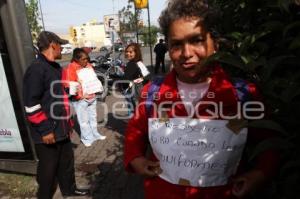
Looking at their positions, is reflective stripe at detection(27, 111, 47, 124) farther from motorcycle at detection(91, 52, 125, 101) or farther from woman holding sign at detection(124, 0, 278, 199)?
motorcycle at detection(91, 52, 125, 101)

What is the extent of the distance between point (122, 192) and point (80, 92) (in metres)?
2.88

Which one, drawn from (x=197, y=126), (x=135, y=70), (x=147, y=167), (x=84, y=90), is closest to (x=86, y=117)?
(x=84, y=90)

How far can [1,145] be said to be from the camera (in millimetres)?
5801

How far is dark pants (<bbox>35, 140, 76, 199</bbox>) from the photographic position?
443cm

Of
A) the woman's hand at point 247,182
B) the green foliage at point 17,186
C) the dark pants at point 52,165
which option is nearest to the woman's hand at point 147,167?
the woman's hand at point 247,182

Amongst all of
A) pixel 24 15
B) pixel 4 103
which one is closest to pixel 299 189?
pixel 24 15

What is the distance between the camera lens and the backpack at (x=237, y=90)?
1685 mm

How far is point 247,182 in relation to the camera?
62.4 inches

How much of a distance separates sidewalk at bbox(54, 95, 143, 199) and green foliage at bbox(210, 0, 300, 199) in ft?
10.8

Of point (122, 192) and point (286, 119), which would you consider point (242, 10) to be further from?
point (122, 192)

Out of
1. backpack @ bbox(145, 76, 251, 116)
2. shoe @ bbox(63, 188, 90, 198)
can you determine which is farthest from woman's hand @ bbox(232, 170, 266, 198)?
shoe @ bbox(63, 188, 90, 198)

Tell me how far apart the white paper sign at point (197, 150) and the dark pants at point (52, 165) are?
2917 mm

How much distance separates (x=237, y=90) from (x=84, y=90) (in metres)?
6.00

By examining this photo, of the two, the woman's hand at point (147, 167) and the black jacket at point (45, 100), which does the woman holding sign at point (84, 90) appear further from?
the woman's hand at point (147, 167)
